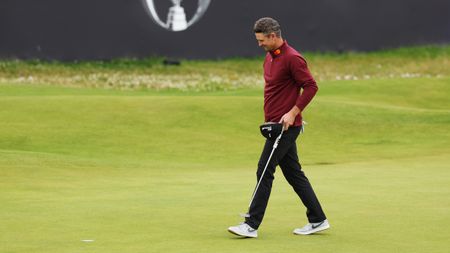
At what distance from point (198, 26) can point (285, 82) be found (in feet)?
73.0

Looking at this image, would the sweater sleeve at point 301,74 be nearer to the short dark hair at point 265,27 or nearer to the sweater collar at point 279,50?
the sweater collar at point 279,50

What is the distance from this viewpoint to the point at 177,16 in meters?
30.4

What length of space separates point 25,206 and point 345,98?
660 inches

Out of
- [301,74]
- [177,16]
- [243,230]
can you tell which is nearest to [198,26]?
[177,16]

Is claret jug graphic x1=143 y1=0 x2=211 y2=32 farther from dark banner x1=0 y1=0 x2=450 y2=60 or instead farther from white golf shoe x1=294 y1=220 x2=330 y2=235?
white golf shoe x1=294 y1=220 x2=330 y2=235

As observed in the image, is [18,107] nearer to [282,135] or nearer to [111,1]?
[111,1]

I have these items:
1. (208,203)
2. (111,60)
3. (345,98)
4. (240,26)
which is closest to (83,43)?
(111,60)

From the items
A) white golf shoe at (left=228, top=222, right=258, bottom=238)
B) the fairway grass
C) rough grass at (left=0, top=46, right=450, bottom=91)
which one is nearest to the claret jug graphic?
rough grass at (left=0, top=46, right=450, bottom=91)

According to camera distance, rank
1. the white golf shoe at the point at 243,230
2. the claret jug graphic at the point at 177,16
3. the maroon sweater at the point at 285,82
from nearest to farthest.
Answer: the white golf shoe at the point at 243,230 → the maroon sweater at the point at 285,82 → the claret jug graphic at the point at 177,16

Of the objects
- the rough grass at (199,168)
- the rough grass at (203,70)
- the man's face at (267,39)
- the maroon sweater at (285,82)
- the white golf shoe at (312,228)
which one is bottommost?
the rough grass at (203,70)

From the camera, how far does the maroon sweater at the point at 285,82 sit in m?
8.61

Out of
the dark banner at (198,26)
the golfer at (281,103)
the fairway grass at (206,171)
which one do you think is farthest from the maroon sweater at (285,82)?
the dark banner at (198,26)

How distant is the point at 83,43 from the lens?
3006 centimetres

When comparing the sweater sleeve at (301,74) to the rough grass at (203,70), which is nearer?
the sweater sleeve at (301,74)
